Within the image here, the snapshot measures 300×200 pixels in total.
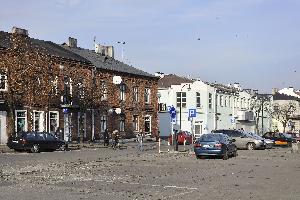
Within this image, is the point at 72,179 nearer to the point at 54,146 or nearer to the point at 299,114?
the point at 54,146

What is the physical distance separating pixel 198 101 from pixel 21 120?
32712 millimetres

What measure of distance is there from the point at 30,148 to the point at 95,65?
20.4 meters

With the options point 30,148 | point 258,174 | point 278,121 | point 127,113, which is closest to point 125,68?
point 127,113

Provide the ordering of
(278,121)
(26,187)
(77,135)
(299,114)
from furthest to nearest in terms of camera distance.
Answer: (299,114), (278,121), (77,135), (26,187)

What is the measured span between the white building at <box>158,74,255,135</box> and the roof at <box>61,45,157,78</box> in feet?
25.1

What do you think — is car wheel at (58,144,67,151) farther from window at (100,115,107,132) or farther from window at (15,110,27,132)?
window at (100,115,107,132)

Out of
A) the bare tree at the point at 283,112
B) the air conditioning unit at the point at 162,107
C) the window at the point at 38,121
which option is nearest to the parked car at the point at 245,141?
the window at the point at 38,121

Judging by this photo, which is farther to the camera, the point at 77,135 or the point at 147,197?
the point at 77,135

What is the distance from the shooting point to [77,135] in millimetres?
52219

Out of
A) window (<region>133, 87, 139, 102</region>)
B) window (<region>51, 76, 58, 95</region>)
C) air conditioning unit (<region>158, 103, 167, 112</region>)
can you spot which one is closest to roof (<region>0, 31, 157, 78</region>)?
window (<region>133, 87, 139, 102</region>)

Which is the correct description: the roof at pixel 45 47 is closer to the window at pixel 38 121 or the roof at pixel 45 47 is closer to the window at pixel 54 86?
the window at pixel 54 86

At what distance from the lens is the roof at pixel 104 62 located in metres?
57.3

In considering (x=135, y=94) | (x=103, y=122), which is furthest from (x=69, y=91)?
(x=135, y=94)

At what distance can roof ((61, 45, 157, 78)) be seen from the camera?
188 feet
